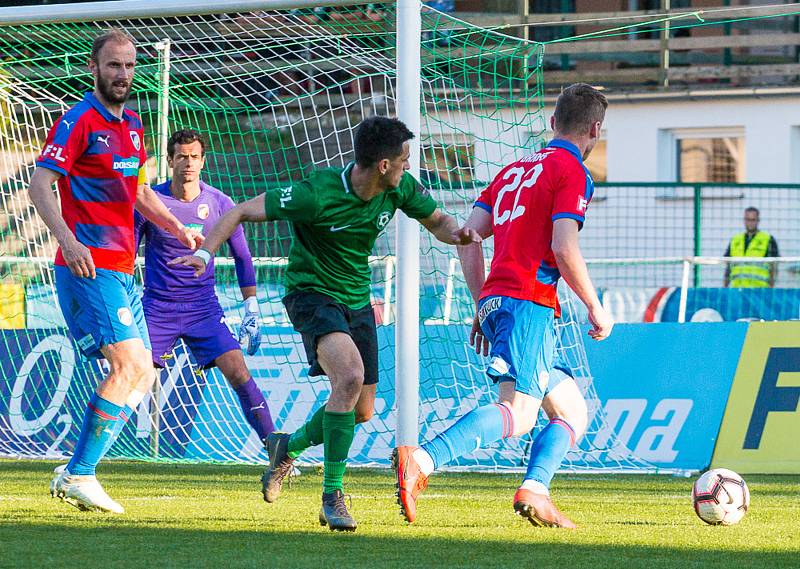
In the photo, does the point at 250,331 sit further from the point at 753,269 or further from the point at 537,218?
the point at 753,269

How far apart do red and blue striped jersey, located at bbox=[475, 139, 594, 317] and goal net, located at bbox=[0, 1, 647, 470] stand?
237 cm

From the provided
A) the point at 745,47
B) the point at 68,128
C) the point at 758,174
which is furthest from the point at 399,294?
the point at 745,47

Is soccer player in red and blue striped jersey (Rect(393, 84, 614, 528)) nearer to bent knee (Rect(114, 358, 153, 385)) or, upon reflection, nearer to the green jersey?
the green jersey

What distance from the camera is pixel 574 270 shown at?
564cm

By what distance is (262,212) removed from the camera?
5.82 meters

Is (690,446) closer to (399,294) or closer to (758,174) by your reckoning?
(399,294)

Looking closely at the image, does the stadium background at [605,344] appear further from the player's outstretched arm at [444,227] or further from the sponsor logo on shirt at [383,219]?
the sponsor logo on shirt at [383,219]

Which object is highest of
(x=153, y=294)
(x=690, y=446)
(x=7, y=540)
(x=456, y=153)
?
(x=456, y=153)

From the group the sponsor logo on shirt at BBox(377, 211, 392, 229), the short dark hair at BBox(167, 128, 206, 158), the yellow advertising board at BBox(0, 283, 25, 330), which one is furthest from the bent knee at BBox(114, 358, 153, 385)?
the yellow advertising board at BBox(0, 283, 25, 330)

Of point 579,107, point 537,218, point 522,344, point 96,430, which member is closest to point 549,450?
point 522,344

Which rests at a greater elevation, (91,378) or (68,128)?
(68,128)

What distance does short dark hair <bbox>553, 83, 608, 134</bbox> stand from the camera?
19.6ft

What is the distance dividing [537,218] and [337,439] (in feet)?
4.31

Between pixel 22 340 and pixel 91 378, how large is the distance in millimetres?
641
